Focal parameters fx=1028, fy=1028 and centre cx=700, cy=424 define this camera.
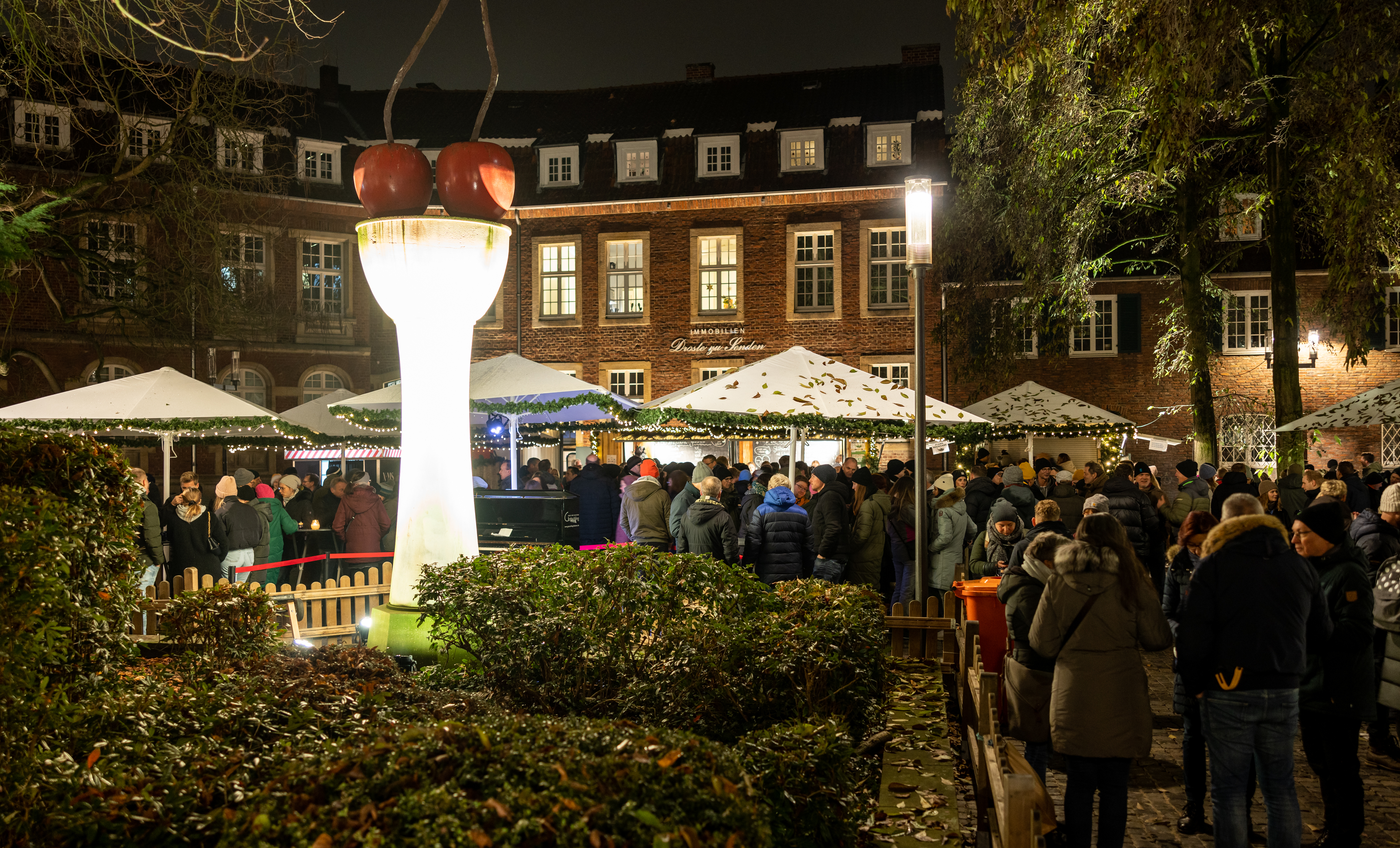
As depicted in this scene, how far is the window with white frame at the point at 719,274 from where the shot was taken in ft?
98.1

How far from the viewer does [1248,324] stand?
27.2m

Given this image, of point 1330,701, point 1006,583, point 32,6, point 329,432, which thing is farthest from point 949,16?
point 329,432

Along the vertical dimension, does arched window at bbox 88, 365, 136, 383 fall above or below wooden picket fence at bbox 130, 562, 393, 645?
above

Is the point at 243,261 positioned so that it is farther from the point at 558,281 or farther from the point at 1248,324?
the point at 1248,324

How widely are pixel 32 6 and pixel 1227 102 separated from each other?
41.9 ft

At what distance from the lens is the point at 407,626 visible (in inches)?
246

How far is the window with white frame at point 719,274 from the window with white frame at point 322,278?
11.1m

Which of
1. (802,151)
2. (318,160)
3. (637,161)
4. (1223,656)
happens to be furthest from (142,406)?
(802,151)

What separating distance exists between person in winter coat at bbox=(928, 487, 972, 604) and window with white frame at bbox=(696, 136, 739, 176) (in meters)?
21.9

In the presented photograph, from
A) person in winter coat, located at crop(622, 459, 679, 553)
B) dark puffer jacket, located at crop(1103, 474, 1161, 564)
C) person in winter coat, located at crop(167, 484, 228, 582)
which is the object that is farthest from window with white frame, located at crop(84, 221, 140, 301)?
dark puffer jacket, located at crop(1103, 474, 1161, 564)

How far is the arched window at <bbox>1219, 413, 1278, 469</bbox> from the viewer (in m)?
26.9

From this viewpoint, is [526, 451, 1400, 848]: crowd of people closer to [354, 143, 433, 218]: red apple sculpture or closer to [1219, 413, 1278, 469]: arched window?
[354, 143, 433, 218]: red apple sculpture

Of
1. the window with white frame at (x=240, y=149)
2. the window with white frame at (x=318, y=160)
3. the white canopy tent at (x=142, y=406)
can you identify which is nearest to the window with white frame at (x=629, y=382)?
the window with white frame at (x=318, y=160)

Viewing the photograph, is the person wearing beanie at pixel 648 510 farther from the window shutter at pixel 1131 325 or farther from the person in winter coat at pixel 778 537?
the window shutter at pixel 1131 325
